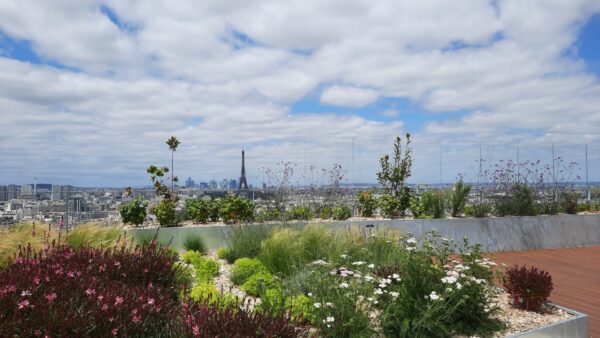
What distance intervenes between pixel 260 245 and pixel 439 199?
6.31m

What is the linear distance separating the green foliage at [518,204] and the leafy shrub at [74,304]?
35.8 feet

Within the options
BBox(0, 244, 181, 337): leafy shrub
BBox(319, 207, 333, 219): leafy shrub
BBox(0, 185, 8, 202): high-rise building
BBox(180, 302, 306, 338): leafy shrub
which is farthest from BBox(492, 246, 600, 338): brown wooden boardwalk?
BBox(0, 185, 8, 202): high-rise building

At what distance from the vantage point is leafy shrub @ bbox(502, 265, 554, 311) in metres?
5.52

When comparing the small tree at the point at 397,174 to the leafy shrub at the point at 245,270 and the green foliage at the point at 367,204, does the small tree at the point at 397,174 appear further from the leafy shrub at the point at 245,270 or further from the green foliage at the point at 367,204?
the leafy shrub at the point at 245,270

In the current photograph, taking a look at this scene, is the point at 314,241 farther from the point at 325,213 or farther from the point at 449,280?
the point at 325,213

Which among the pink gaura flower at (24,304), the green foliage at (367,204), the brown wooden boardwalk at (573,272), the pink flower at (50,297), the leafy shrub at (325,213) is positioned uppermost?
the green foliage at (367,204)

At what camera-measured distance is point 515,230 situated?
39.3 ft

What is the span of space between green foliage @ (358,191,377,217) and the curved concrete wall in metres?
1.31

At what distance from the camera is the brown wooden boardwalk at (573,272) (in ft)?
Answer: 21.4

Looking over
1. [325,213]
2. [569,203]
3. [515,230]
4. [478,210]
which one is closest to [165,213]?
[325,213]

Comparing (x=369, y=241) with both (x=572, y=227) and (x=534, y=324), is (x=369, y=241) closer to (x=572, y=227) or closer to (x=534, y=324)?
(x=534, y=324)

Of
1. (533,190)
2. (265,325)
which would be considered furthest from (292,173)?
(265,325)

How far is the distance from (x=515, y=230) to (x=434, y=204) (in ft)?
6.80

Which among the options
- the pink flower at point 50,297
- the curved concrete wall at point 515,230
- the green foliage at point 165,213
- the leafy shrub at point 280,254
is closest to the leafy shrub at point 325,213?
the curved concrete wall at point 515,230
